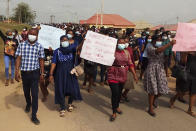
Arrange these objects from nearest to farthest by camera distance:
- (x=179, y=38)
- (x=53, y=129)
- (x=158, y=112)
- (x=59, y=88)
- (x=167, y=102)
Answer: (x=53, y=129) < (x=179, y=38) < (x=59, y=88) < (x=158, y=112) < (x=167, y=102)

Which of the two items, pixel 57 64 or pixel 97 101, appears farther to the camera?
pixel 97 101

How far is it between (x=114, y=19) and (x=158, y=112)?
65.6m

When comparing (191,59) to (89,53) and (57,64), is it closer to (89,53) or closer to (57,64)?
(89,53)

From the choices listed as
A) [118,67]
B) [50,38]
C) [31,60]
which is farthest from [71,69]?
[50,38]

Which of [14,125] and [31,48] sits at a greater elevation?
[31,48]

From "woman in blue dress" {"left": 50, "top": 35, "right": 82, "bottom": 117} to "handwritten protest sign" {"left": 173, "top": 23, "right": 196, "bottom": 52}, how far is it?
218 cm

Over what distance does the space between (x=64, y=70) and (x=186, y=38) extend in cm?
262

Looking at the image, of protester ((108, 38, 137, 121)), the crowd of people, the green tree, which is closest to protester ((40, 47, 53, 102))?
the crowd of people

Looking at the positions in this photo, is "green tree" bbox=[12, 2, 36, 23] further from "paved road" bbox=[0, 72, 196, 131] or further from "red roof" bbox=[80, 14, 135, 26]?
"paved road" bbox=[0, 72, 196, 131]

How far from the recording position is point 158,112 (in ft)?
17.1

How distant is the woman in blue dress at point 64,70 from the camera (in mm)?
4699

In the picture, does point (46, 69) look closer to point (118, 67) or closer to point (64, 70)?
point (64, 70)

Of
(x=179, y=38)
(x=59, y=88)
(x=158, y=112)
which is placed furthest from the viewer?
(x=158, y=112)

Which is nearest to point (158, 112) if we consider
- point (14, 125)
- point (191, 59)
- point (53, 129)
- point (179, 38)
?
point (191, 59)
